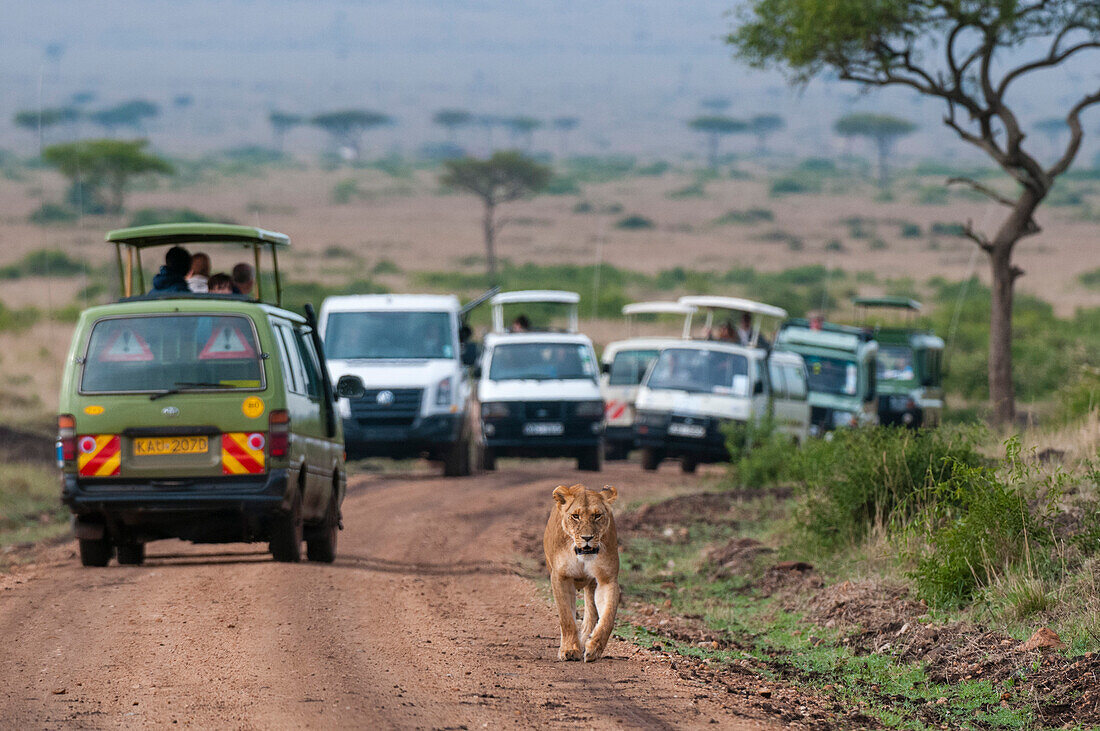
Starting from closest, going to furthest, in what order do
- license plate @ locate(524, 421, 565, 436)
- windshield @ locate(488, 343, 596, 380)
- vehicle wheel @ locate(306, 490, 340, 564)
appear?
vehicle wheel @ locate(306, 490, 340, 564), license plate @ locate(524, 421, 565, 436), windshield @ locate(488, 343, 596, 380)

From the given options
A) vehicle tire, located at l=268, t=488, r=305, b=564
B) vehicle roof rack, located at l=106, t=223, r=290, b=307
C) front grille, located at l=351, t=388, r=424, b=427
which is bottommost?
front grille, located at l=351, t=388, r=424, b=427

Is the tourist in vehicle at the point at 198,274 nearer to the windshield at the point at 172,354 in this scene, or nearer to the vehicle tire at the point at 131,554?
the windshield at the point at 172,354

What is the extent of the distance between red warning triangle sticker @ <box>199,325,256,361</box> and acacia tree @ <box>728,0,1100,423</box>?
15629 millimetres

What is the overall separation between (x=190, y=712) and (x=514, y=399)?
15.0 m

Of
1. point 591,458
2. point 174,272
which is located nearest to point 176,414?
point 174,272

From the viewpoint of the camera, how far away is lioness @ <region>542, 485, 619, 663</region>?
7629mm

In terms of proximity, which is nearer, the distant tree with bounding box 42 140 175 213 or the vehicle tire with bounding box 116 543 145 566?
the vehicle tire with bounding box 116 543 145 566

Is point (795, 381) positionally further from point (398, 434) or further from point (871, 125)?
point (871, 125)

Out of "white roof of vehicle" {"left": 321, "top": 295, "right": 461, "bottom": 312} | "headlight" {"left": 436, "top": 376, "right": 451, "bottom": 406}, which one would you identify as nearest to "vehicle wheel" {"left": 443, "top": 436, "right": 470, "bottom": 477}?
"headlight" {"left": 436, "top": 376, "right": 451, "bottom": 406}

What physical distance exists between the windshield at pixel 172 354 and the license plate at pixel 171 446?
A: 36 centimetres

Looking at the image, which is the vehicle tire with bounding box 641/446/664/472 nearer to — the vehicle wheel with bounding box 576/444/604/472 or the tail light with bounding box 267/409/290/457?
the vehicle wheel with bounding box 576/444/604/472

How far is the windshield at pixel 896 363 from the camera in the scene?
29.7 meters

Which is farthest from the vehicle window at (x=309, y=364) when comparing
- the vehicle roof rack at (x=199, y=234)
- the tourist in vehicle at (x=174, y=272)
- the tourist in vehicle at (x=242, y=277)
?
the tourist in vehicle at (x=174, y=272)

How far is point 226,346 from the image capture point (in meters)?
10.5
